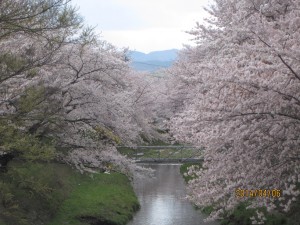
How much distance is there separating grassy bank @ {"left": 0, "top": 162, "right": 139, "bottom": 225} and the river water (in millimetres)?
708

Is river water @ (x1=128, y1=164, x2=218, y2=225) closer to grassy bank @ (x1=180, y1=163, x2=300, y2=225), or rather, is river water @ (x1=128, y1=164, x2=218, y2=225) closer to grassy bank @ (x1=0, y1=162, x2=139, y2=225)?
grassy bank @ (x1=0, y1=162, x2=139, y2=225)

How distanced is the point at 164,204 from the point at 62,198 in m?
6.02

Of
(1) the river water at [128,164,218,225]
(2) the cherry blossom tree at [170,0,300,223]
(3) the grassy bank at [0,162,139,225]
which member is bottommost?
(1) the river water at [128,164,218,225]

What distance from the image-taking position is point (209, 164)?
31.9 feet

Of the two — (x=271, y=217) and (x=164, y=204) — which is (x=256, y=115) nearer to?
(x=271, y=217)

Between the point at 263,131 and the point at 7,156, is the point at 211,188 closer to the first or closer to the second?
the point at 263,131

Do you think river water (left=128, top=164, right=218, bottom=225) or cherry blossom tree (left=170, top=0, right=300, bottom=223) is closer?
cherry blossom tree (left=170, top=0, right=300, bottom=223)

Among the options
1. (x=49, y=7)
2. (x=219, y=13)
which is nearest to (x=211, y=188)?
(x=49, y=7)

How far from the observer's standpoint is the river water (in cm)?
1795

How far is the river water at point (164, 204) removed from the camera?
58.9 ft

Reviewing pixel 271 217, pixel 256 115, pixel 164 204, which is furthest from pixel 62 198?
pixel 256 115
